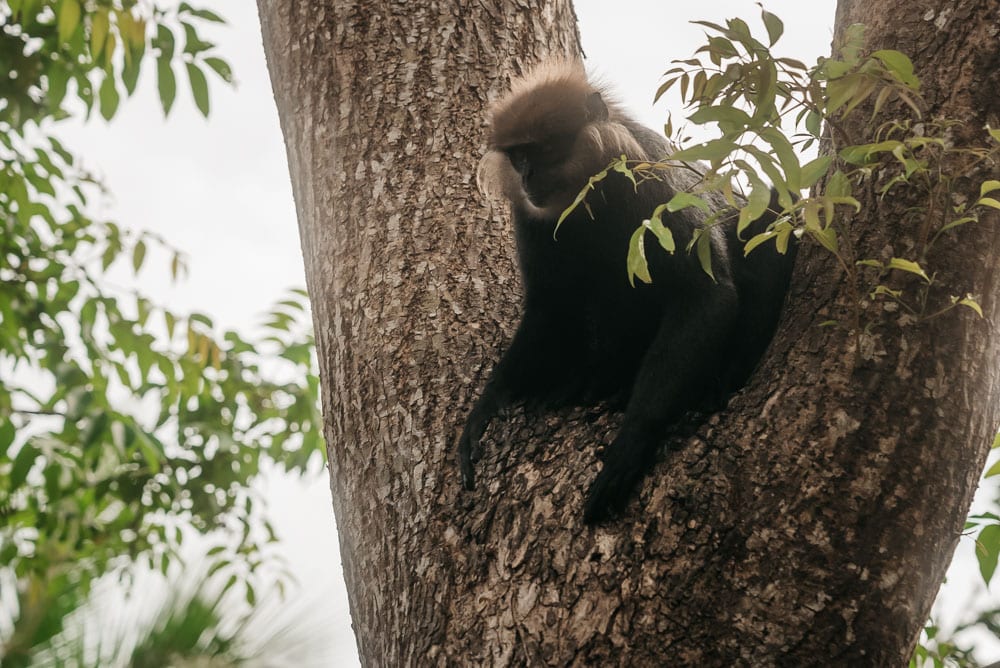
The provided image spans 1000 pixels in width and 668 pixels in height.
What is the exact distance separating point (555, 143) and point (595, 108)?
0.50 ft

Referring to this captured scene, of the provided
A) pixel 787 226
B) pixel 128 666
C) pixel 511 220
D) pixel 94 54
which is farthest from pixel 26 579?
pixel 94 54

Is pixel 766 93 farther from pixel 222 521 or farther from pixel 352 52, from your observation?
pixel 222 521

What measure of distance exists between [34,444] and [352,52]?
1469 millimetres

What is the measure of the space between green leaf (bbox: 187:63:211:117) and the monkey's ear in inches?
46.0

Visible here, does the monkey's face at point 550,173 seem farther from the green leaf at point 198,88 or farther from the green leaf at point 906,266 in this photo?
the green leaf at point 906,266

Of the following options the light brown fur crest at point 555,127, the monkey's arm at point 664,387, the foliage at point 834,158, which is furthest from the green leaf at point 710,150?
the light brown fur crest at point 555,127

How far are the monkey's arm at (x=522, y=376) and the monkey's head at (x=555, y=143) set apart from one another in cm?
37

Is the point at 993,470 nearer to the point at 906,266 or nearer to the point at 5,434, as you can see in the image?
the point at 906,266

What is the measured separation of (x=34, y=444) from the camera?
271 cm

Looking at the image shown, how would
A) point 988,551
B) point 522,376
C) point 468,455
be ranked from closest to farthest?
1. point 988,551
2. point 468,455
3. point 522,376

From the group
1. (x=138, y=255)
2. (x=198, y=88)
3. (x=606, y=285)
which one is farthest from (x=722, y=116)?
(x=138, y=255)

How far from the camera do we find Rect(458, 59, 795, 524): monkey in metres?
1.95

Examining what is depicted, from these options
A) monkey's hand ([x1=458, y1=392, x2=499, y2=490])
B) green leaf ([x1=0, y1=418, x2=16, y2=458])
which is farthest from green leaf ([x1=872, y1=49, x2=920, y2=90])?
green leaf ([x1=0, y1=418, x2=16, y2=458])

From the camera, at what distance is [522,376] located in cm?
218
